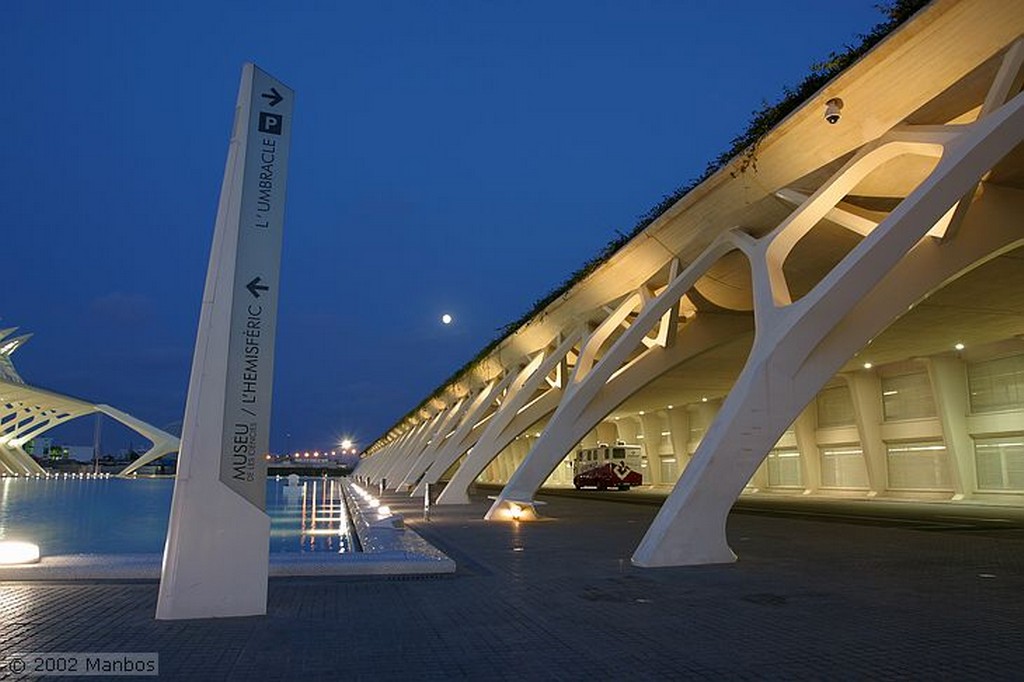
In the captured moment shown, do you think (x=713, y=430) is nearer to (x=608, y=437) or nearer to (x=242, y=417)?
(x=242, y=417)

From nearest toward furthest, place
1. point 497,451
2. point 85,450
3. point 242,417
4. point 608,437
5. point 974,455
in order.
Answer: point 242,417
point 497,451
point 974,455
point 608,437
point 85,450

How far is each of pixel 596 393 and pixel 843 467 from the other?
21.2m

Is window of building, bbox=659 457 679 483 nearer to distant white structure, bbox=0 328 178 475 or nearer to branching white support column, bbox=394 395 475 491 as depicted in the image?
branching white support column, bbox=394 395 475 491

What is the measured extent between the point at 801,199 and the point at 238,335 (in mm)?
9682

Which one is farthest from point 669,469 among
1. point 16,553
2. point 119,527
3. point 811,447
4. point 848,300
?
point 16,553

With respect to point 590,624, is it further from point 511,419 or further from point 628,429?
point 628,429

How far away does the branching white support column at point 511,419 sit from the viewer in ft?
A: 76.1

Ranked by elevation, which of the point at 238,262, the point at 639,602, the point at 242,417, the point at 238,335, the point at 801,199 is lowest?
the point at 639,602

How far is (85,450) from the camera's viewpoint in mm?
177250

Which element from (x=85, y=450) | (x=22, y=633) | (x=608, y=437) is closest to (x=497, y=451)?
(x=22, y=633)

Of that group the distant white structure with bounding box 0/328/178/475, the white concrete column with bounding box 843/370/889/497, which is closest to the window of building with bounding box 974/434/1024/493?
the white concrete column with bounding box 843/370/889/497

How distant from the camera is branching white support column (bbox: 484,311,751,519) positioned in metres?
17.9

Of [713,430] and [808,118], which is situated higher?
[808,118]

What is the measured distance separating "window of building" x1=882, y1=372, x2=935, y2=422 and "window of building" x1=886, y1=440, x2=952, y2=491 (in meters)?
1.15
